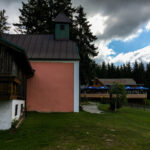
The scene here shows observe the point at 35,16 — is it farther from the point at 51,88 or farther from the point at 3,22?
the point at 51,88

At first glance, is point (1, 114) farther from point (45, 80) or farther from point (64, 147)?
point (45, 80)

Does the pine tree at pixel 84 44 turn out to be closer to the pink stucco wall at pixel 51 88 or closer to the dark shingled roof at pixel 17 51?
the pink stucco wall at pixel 51 88

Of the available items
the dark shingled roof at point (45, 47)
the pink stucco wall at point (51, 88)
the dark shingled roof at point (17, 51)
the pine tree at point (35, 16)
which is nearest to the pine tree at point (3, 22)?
the pine tree at point (35, 16)

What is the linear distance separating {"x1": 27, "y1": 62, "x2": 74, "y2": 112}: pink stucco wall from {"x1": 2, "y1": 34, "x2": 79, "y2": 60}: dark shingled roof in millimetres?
670

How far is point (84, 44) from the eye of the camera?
22.6m

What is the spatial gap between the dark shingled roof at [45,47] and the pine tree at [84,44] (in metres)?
5.73

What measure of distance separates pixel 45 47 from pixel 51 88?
4294 millimetres

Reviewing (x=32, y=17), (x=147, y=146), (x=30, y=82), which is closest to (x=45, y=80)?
(x=30, y=82)

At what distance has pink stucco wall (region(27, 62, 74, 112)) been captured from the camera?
43.3 feet

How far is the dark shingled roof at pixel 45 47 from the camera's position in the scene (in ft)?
45.4

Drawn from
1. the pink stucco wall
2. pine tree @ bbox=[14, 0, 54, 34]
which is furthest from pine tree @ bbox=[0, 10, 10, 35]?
the pink stucco wall

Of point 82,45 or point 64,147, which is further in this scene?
point 82,45

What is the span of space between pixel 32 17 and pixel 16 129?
22.3 metres

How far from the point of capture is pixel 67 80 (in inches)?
534
